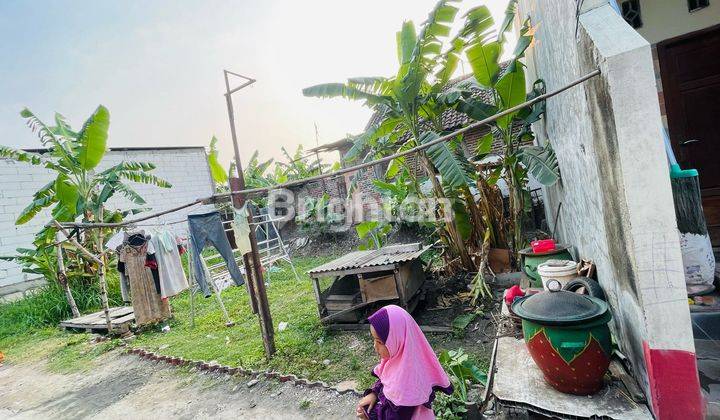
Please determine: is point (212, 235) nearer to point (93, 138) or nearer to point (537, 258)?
point (93, 138)

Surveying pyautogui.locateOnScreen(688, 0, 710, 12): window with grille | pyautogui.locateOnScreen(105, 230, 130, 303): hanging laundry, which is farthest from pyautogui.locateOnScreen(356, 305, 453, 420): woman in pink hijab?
pyautogui.locateOnScreen(105, 230, 130, 303): hanging laundry

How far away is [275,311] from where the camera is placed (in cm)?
691

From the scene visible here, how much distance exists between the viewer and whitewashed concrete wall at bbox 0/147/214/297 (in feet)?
35.2

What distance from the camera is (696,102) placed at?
3.81 meters

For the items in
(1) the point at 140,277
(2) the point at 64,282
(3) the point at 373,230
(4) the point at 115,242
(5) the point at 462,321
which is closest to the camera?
(5) the point at 462,321

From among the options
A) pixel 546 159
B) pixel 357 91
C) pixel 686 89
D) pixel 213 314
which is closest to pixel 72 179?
pixel 213 314

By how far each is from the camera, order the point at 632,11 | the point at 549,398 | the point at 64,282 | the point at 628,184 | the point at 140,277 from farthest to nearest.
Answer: the point at 64,282 → the point at 140,277 → the point at 632,11 → the point at 549,398 → the point at 628,184

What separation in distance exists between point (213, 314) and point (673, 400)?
293 inches

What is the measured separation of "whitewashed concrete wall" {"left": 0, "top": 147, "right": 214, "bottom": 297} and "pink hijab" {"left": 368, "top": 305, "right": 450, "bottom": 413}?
835cm

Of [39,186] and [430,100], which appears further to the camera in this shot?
[39,186]

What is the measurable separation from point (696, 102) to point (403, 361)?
4.17 meters

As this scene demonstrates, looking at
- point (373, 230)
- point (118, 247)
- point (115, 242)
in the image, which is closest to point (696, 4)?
point (373, 230)

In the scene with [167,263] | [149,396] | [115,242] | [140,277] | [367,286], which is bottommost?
[149,396]

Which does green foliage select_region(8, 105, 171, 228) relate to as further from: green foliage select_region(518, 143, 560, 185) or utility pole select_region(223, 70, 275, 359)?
green foliage select_region(518, 143, 560, 185)
